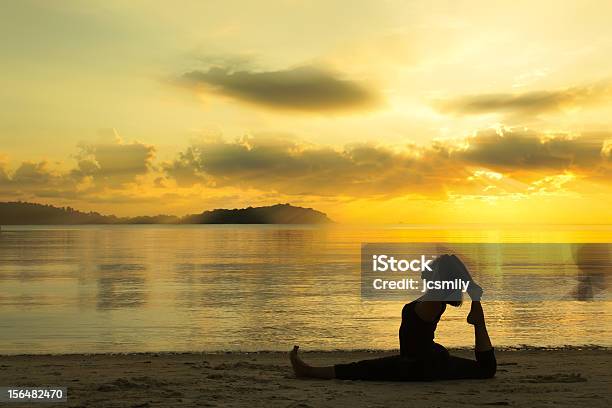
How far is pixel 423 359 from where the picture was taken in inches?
404

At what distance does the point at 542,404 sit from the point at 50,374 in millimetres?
8071

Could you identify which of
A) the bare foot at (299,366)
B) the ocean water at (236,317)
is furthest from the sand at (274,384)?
the ocean water at (236,317)

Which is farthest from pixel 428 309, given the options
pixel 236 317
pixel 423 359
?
pixel 236 317

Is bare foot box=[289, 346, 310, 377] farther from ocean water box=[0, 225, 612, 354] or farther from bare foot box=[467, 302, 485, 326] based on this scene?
ocean water box=[0, 225, 612, 354]

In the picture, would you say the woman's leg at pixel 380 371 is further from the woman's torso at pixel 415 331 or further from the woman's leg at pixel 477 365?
the woman's leg at pixel 477 365

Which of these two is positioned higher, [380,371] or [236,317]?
[380,371]

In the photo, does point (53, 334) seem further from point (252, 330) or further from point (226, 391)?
point (226, 391)

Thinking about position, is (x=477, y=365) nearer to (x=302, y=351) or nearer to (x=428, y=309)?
(x=428, y=309)

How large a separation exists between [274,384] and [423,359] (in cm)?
Answer: 234

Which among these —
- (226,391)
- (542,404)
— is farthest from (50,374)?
(542,404)

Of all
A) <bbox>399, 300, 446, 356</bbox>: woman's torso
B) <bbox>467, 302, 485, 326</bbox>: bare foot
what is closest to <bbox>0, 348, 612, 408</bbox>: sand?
<bbox>399, 300, 446, 356</bbox>: woman's torso

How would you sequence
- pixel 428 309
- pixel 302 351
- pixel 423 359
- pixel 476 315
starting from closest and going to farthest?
pixel 428 309 < pixel 476 315 < pixel 423 359 < pixel 302 351

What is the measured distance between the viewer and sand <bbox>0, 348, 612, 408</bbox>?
8980 millimetres

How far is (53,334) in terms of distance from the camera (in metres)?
19.2
